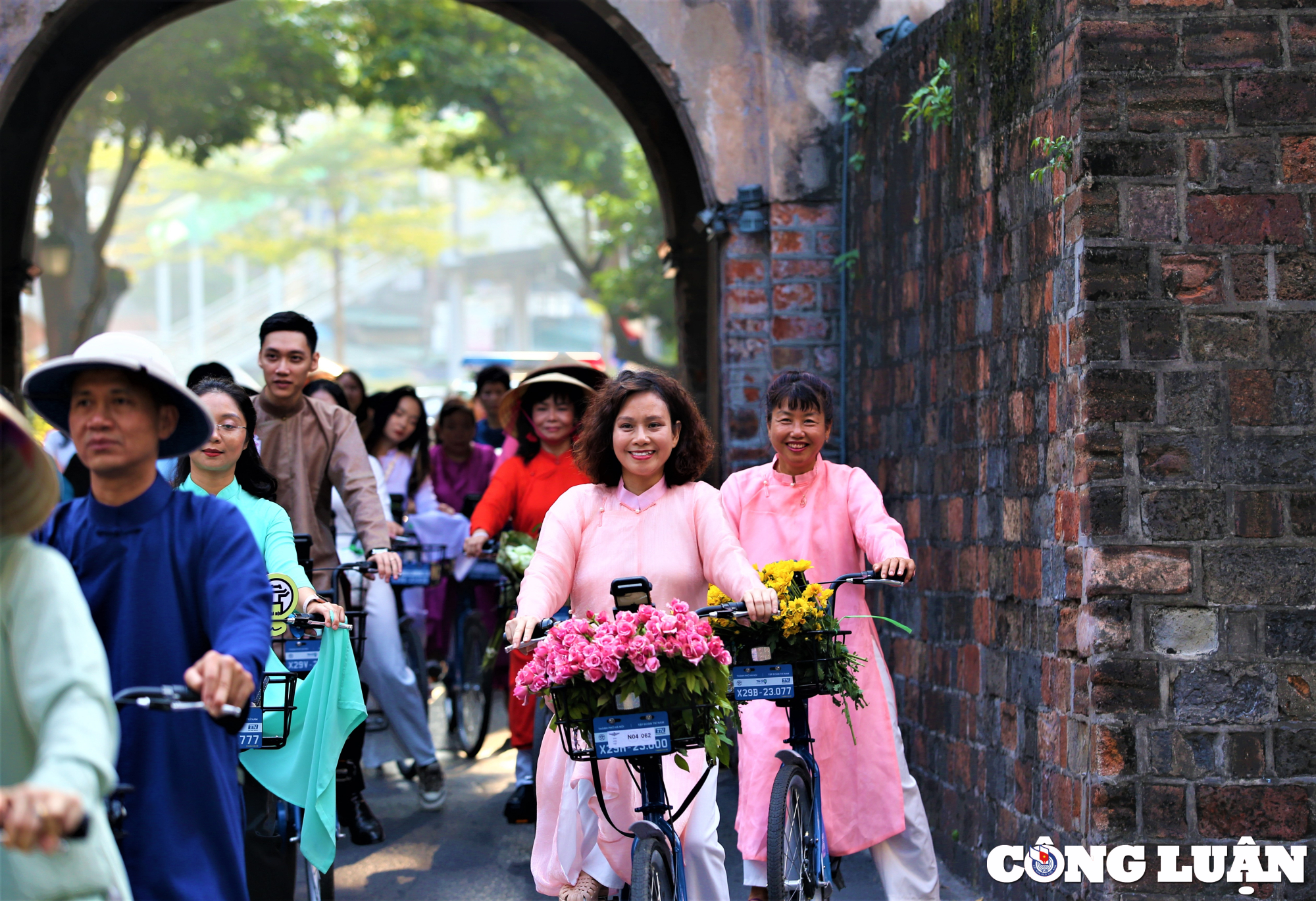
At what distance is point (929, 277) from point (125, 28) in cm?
629

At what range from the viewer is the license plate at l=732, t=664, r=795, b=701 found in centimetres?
465

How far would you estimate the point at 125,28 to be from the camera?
1001cm

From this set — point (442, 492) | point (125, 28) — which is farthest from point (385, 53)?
point (442, 492)

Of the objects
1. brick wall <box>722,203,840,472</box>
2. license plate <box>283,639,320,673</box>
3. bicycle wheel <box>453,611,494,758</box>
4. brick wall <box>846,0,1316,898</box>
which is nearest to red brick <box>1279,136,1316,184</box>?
brick wall <box>846,0,1316,898</box>

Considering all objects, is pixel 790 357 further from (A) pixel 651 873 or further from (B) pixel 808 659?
(A) pixel 651 873

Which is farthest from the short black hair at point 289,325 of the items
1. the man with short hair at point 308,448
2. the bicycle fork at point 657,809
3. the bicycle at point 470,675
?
the bicycle fork at point 657,809

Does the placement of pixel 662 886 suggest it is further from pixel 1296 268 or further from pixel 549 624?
pixel 1296 268

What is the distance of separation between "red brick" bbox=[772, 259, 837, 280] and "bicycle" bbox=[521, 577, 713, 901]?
13.3ft

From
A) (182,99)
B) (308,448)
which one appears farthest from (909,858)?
(182,99)

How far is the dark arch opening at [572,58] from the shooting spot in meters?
9.88

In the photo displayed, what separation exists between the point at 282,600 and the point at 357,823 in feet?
7.69

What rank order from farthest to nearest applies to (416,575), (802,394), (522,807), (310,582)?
1. (416,575)
2. (522,807)
3. (310,582)
4. (802,394)

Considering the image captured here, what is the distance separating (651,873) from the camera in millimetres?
3871

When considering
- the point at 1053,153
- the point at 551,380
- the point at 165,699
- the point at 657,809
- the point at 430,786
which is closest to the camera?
the point at 165,699
